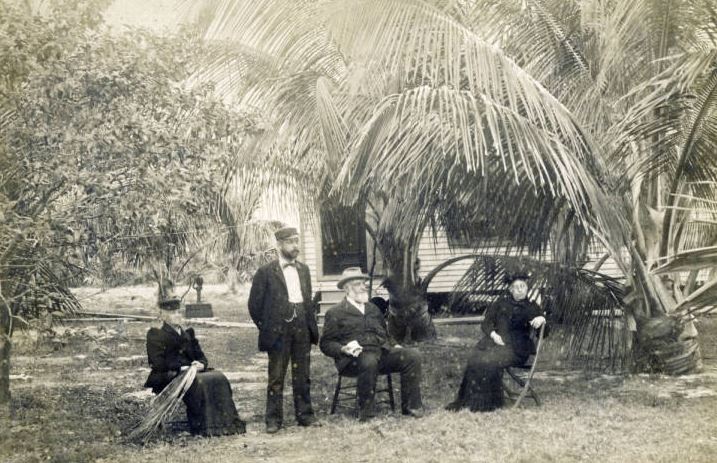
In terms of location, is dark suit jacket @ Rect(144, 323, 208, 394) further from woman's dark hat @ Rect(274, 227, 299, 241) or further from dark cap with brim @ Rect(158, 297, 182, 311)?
woman's dark hat @ Rect(274, 227, 299, 241)

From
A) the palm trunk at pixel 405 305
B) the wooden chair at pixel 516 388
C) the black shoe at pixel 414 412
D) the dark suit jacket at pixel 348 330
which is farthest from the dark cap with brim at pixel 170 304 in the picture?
the palm trunk at pixel 405 305

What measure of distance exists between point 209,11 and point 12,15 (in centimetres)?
149

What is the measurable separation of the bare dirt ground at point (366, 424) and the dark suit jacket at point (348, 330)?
23.5 inches

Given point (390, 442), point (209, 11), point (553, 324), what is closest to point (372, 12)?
point (209, 11)

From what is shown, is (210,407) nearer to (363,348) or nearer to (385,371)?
(363,348)

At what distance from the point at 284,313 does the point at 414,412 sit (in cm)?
137

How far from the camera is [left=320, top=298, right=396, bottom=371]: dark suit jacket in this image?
259 inches

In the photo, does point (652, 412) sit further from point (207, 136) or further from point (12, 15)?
point (12, 15)

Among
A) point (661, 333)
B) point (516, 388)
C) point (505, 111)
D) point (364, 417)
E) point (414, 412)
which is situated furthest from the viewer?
point (516, 388)

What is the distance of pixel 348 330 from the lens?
6594mm

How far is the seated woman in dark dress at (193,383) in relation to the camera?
5.85m

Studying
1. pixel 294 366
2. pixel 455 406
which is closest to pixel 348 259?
pixel 455 406

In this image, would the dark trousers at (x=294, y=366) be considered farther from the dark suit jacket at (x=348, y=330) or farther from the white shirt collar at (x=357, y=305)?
the white shirt collar at (x=357, y=305)

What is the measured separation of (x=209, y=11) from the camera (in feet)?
19.6
